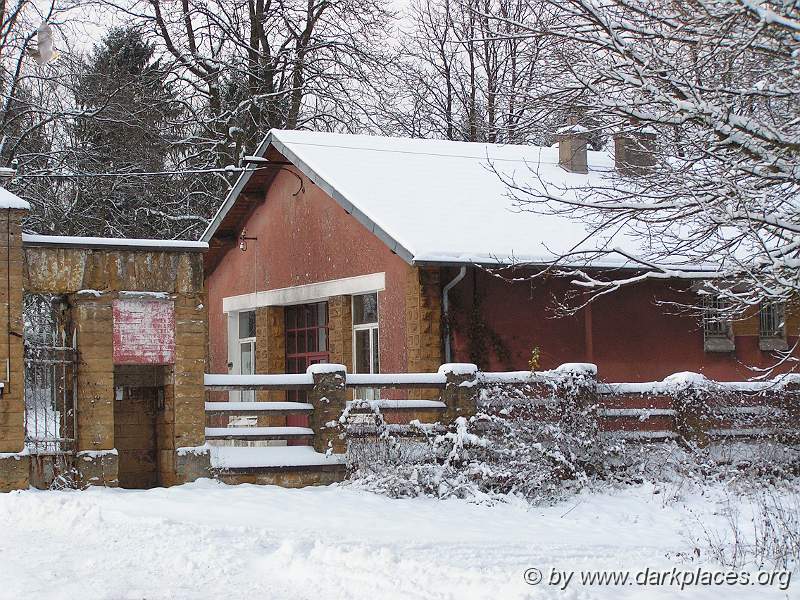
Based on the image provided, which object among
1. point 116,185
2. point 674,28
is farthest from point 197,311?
point 116,185

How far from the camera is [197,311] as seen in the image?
12.8 meters

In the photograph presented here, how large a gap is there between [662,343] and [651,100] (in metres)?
Answer: 10.1

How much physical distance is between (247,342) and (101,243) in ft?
29.5

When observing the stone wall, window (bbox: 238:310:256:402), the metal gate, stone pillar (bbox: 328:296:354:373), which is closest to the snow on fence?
the stone wall

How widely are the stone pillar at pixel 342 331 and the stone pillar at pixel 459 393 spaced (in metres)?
4.61

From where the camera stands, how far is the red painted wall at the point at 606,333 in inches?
643

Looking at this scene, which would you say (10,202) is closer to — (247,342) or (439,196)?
(439,196)

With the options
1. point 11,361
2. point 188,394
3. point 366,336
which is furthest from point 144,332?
point 366,336

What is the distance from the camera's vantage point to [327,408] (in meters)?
13.0

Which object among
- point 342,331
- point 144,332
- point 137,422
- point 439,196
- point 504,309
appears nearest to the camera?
point 144,332

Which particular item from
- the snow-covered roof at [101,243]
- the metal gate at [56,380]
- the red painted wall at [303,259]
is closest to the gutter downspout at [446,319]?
the red painted wall at [303,259]

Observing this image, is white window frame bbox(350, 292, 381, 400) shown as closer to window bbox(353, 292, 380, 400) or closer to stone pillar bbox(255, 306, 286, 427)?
window bbox(353, 292, 380, 400)

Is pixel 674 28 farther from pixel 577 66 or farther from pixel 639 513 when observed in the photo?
pixel 639 513

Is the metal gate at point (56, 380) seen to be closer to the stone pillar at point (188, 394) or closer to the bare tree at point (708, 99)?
the stone pillar at point (188, 394)
